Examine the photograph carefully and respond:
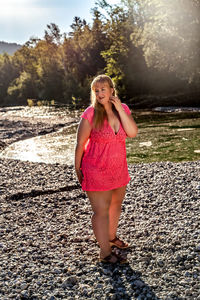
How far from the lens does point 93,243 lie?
18.7 ft


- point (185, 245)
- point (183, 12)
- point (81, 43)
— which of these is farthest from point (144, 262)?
point (81, 43)

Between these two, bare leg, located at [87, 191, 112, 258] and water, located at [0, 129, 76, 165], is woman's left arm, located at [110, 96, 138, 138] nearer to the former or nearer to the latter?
→ bare leg, located at [87, 191, 112, 258]

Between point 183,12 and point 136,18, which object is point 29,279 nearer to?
point 183,12

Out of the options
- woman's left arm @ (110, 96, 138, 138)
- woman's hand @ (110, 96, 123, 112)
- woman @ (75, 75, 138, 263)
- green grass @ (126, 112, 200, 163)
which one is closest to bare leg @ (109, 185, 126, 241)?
woman @ (75, 75, 138, 263)

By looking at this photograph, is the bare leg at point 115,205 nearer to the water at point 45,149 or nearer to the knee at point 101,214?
the knee at point 101,214

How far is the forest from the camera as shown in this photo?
29109 millimetres

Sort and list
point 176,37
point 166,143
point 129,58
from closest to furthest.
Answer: point 166,143
point 176,37
point 129,58

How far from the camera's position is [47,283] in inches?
177

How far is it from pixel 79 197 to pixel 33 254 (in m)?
3.02

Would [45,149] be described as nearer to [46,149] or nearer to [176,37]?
[46,149]

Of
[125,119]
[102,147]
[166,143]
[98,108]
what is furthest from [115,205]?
[166,143]

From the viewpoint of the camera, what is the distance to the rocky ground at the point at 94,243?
430 centimetres

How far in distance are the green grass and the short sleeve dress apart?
26.8ft

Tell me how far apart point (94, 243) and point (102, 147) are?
6.41 feet
